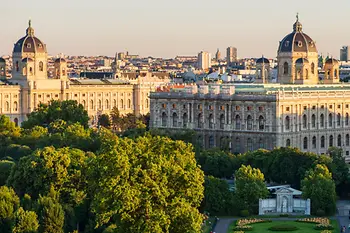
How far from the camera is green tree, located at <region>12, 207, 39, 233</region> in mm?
84875

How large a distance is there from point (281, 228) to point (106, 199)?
833 inches

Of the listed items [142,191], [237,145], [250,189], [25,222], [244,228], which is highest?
[142,191]

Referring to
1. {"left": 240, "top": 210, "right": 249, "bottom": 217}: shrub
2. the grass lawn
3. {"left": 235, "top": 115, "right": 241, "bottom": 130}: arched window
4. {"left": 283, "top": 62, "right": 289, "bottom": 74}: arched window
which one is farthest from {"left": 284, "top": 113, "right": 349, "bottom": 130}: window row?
the grass lawn

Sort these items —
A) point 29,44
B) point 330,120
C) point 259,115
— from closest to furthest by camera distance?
point 259,115 < point 330,120 < point 29,44

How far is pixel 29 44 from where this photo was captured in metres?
195

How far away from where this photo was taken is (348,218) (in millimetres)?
100688

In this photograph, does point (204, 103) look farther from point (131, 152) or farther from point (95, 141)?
point (131, 152)

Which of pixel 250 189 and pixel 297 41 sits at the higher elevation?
pixel 297 41

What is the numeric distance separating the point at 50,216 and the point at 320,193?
2353 centimetres

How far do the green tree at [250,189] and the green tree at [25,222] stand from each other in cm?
2251

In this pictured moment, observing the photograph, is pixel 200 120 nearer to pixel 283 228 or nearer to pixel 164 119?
pixel 164 119

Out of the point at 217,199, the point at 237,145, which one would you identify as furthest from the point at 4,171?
the point at 237,145

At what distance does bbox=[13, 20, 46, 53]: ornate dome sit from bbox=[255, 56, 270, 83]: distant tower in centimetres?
3093

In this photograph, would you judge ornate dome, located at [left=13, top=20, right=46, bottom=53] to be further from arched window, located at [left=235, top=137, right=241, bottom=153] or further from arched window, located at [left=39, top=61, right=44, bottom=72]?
arched window, located at [left=235, top=137, right=241, bottom=153]
